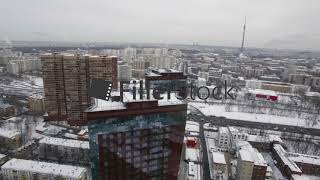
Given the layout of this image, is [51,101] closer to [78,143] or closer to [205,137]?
[78,143]

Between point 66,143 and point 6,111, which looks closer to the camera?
point 66,143

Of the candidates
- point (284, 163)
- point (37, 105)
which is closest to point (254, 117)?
point (284, 163)

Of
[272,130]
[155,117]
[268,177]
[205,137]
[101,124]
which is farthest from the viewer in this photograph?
[272,130]

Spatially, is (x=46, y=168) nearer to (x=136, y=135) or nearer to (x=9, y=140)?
(x=9, y=140)

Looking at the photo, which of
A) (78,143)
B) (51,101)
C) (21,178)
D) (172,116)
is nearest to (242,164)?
(172,116)

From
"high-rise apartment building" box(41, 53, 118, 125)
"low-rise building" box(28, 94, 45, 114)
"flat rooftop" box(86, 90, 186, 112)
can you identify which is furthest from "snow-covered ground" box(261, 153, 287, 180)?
"low-rise building" box(28, 94, 45, 114)

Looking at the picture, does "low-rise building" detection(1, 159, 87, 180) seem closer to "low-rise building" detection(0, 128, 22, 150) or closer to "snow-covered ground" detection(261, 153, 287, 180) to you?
"low-rise building" detection(0, 128, 22, 150)

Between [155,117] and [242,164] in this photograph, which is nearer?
[155,117]
